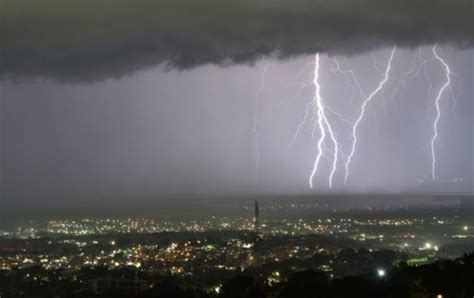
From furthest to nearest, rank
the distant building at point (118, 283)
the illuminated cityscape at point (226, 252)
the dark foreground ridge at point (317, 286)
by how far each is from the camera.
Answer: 1. the illuminated cityscape at point (226, 252)
2. the distant building at point (118, 283)
3. the dark foreground ridge at point (317, 286)

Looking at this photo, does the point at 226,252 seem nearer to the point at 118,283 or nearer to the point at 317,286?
the point at 118,283

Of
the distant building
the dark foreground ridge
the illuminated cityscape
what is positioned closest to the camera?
the dark foreground ridge

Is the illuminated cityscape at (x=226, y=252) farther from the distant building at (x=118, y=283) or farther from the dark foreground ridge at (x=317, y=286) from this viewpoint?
the dark foreground ridge at (x=317, y=286)

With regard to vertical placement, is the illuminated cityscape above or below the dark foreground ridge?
below

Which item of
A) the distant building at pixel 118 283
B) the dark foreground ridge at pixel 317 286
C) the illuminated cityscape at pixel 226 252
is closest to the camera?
the dark foreground ridge at pixel 317 286

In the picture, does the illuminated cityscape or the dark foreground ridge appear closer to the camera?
the dark foreground ridge

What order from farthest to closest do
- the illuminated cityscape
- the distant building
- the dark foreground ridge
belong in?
the illuminated cityscape, the distant building, the dark foreground ridge

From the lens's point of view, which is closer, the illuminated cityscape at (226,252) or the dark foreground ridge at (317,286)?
the dark foreground ridge at (317,286)

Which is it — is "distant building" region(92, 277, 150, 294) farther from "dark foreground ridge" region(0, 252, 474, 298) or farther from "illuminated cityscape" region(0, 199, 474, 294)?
"illuminated cityscape" region(0, 199, 474, 294)

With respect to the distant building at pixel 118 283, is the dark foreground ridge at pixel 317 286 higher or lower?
higher

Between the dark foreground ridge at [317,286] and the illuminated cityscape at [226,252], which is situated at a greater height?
the dark foreground ridge at [317,286]

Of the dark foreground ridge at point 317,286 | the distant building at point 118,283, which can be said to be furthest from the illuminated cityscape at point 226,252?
the dark foreground ridge at point 317,286

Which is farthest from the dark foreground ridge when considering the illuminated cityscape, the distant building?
the illuminated cityscape
